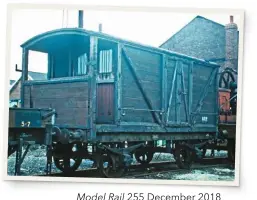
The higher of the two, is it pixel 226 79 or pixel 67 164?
pixel 226 79

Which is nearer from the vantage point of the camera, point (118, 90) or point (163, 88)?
point (118, 90)

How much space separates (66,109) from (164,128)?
4.87 ft

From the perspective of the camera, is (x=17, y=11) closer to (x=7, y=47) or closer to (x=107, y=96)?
(x=7, y=47)

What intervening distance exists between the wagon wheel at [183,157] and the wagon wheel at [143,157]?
0.37 m

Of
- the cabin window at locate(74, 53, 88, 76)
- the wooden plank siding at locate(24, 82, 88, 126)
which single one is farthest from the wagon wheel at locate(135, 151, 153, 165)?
the cabin window at locate(74, 53, 88, 76)

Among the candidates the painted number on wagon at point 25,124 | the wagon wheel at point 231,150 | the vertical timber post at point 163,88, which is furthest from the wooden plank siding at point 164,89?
the painted number on wagon at point 25,124

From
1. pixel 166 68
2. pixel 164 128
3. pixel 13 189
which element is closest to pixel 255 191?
pixel 164 128

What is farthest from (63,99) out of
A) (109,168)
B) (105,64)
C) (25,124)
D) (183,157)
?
(183,157)

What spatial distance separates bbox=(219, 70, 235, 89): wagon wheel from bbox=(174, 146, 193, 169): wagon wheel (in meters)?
1.08

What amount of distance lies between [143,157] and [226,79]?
5.27 ft

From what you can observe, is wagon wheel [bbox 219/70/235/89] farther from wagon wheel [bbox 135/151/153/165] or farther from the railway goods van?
wagon wheel [bbox 135/151/153/165]

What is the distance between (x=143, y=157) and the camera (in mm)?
6672

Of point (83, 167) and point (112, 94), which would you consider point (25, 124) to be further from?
point (112, 94)

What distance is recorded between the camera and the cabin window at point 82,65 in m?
6.02
